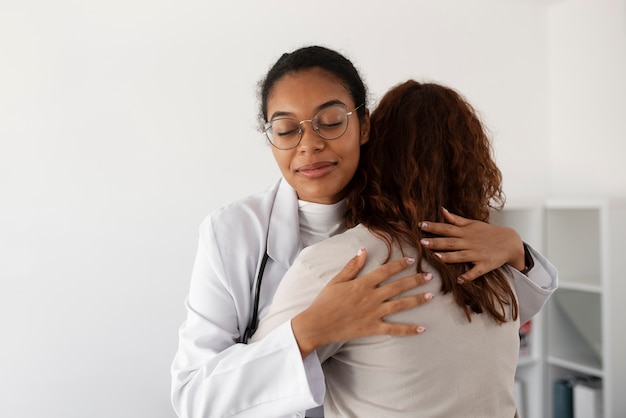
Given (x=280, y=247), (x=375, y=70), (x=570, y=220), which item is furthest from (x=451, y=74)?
(x=280, y=247)

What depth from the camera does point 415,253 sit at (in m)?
1.20

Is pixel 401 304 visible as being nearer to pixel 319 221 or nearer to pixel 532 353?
pixel 319 221

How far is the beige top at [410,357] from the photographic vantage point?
1.10 meters

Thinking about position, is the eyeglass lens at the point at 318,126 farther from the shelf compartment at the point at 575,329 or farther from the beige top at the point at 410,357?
the shelf compartment at the point at 575,329

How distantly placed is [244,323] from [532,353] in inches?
111

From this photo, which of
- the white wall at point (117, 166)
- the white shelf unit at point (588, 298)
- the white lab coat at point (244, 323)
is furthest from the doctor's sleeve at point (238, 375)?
the white shelf unit at point (588, 298)

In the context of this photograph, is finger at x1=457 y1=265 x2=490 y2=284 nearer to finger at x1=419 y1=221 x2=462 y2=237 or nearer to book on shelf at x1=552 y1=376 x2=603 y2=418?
finger at x1=419 y1=221 x2=462 y2=237

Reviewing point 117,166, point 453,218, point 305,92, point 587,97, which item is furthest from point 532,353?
point 305,92

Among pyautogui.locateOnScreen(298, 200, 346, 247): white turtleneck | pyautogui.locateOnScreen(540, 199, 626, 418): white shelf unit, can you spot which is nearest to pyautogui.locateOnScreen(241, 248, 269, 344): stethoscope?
pyautogui.locateOnScreen(298, 200, 346, 247): white turtleneck

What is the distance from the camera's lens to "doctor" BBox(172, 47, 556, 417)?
45.1 inches

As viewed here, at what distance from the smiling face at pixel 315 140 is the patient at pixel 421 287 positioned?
0.06 m

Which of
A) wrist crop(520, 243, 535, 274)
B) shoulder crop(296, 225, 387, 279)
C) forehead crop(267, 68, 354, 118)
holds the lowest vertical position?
wrist crop(520, 243, 535, 274)

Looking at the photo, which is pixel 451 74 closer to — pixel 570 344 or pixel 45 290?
pixel 570 344

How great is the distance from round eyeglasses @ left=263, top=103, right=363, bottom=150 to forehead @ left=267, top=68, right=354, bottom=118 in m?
0.02
